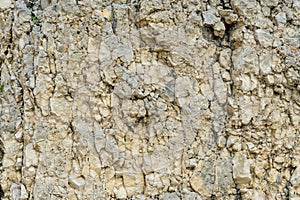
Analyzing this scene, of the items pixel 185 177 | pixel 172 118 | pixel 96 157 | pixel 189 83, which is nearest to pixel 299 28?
pixel 189 83

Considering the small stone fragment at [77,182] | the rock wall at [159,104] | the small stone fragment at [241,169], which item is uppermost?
the rock wall at [159,104]

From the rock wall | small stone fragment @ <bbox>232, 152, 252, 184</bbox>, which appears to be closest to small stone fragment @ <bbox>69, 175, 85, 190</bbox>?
the rock wall

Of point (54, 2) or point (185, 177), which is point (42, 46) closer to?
point (54, 2)

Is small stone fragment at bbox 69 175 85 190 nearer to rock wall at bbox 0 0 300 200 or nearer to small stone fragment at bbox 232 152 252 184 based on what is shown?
rock wall at bbox 0 0 300 200

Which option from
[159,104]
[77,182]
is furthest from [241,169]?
[77,182]

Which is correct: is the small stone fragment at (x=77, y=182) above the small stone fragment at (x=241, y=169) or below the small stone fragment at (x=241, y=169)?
below

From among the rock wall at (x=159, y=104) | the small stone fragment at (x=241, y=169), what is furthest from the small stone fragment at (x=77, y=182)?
the small stone fragment at (x=241, y=169)

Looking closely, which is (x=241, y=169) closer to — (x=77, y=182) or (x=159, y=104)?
(x=159, y=104)

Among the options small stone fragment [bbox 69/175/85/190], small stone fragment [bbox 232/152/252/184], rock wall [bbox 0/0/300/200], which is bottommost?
small stone fragment [bbox 69/175/85/190]

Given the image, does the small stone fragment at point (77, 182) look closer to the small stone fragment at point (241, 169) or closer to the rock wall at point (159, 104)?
the rock wall at point (159, 104)
